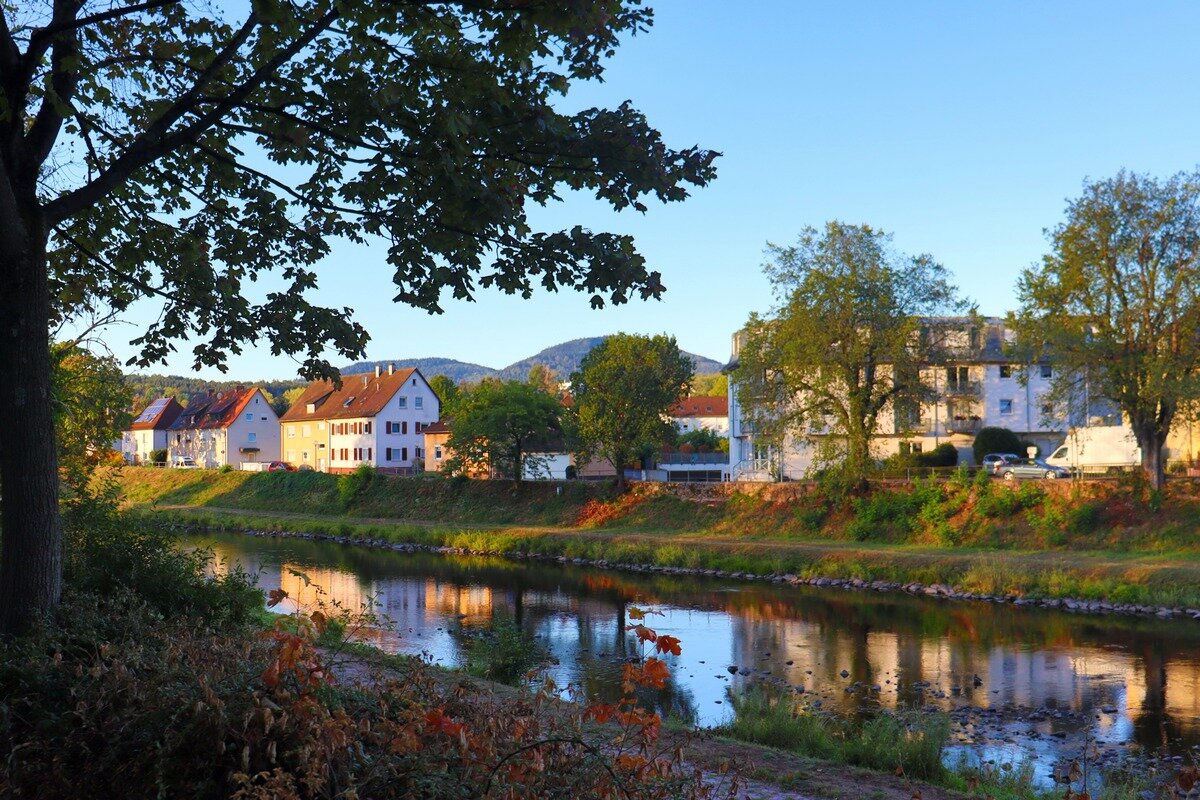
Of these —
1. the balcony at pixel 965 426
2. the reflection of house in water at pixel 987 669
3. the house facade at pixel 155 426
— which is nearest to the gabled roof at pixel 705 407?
the balcony at pixel 965 426

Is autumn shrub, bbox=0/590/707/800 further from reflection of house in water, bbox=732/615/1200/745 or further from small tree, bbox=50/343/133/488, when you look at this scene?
reflection of house in water, bbox=732/615/1200/745

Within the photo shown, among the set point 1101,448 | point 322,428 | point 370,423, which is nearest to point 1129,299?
point 1101,448

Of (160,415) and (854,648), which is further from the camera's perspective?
(160,415)

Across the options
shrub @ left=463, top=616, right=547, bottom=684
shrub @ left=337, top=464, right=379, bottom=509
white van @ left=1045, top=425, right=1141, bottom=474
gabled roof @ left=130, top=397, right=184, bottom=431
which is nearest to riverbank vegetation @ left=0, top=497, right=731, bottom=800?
shrub @ left=463, top=616, right=547, bottom=684

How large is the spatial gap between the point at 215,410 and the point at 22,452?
297 feet

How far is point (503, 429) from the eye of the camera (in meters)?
50.2

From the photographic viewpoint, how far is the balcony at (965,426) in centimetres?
5291

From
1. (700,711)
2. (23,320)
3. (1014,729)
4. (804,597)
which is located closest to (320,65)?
(23,320)

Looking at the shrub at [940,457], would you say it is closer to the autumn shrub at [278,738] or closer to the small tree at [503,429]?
the small tree at [503,429]

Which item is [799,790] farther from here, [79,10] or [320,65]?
[79,10]

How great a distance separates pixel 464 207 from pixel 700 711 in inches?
411

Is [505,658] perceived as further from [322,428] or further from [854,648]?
[322,428]

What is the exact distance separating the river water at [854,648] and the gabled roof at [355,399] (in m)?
45.3

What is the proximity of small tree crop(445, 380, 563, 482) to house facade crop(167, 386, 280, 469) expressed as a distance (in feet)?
139
